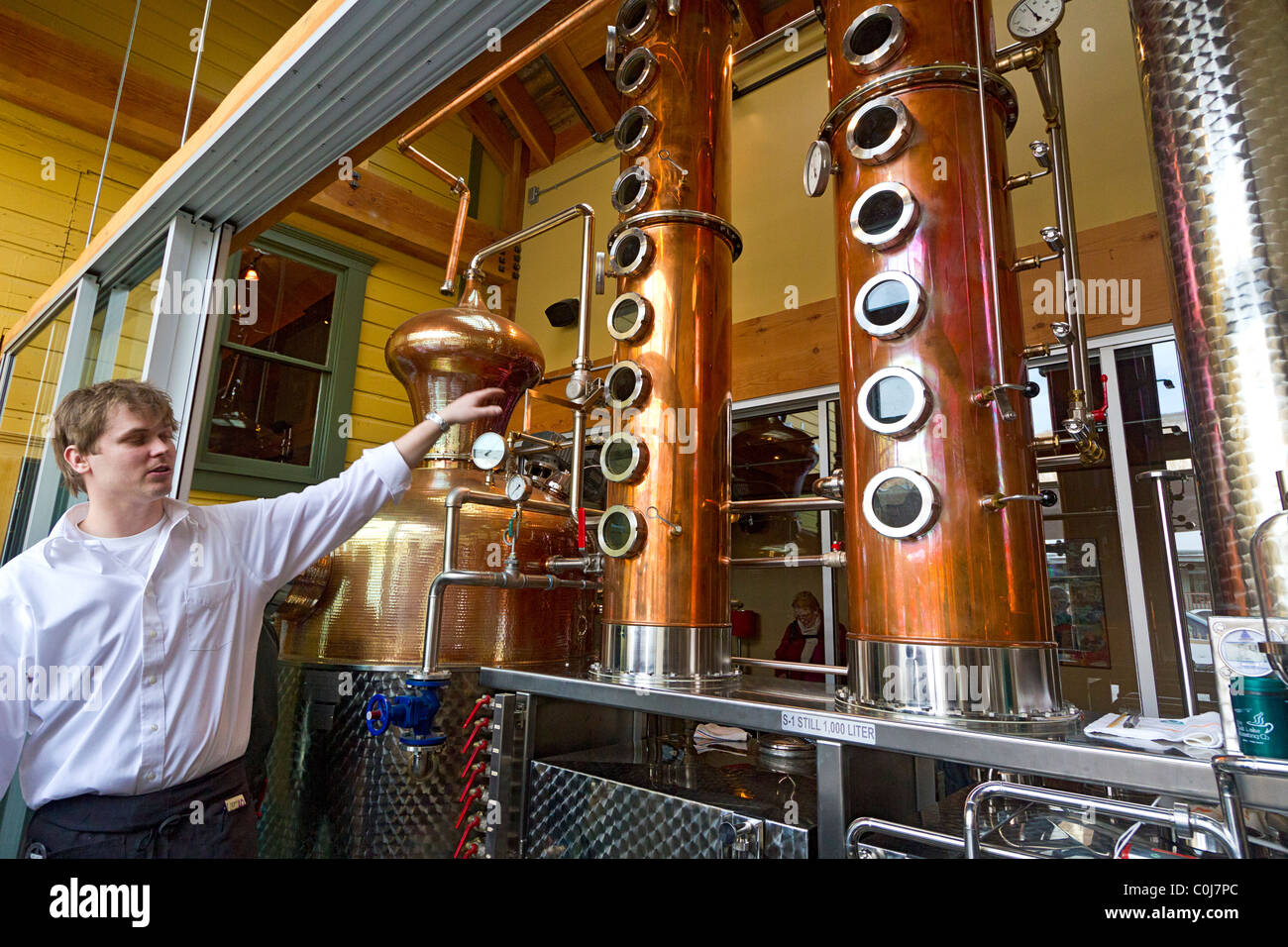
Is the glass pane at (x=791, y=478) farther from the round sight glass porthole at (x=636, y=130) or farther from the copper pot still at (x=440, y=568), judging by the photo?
the round sight glass porthole at (x=636, y=130)

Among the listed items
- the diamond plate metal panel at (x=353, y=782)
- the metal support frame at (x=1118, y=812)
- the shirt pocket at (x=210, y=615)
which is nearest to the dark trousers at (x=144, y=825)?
the shirt pocket at (x=210, y=615)

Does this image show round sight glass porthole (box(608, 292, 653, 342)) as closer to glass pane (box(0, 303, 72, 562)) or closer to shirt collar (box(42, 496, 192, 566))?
shirt collar (box(42, 496, 192, 566))

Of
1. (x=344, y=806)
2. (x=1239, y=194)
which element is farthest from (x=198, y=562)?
(x=1239, y=194)

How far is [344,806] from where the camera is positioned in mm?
2398

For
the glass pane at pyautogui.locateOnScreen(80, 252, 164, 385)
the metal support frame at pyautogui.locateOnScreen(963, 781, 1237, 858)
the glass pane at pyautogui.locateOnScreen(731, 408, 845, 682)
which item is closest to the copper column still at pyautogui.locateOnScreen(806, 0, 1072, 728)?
the metal support frame at pyautogui.locateOnScreen(963, 781, 1237, 858)

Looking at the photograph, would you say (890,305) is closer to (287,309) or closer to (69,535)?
(69,535)

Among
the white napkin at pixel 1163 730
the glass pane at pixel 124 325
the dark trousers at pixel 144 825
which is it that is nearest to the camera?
the white napkin at pixel 1163 730

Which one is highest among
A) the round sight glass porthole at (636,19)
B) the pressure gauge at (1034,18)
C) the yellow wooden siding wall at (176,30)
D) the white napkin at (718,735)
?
the yellow wooden siding wall at (176,30)

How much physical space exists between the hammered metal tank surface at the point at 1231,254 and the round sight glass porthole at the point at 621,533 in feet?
4.60

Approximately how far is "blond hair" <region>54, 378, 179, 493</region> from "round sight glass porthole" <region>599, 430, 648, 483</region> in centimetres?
124

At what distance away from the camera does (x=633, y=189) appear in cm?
250

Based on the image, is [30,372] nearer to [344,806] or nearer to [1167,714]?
[344,806]

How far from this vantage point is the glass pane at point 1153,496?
305 cm

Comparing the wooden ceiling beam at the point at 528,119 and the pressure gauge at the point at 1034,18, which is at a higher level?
the wooden ceiling beam at the point at 528,119
